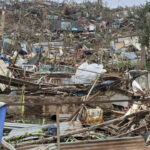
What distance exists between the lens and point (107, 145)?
4.94 m

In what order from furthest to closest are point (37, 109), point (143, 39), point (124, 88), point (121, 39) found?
point (121, 39)
point (143, 39)
point (124, 88)
point (37, 109)

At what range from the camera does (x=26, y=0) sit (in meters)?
30.0

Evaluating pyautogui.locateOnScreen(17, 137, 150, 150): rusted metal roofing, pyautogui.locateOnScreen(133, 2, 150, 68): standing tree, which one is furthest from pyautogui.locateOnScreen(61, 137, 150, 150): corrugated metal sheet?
pyautogui.locateOnScreen(133, 2, 150, 68): standing tree

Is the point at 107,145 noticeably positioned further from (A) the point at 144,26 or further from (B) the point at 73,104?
(A) the point at 144,26

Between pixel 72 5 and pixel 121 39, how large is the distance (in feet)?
39.0

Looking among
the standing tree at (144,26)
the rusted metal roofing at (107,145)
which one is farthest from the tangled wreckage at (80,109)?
the standing tree at (144,26)

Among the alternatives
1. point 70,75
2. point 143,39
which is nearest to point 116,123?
point 70,75

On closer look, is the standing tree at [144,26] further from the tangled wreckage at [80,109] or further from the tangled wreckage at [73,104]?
the tangled wreckage at [80,109]

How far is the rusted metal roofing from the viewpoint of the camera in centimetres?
480

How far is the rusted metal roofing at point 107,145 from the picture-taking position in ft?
15.7

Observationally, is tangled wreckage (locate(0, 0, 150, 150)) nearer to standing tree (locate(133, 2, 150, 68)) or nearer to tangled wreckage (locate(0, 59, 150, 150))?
tangled wreckage (locate(0, 59, 150, 150))

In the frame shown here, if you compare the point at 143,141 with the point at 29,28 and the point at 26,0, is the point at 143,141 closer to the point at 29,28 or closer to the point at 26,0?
the point at 29,28

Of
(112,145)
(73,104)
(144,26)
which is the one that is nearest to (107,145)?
(112,145)

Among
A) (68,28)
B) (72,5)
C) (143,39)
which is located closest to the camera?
(143,39)
